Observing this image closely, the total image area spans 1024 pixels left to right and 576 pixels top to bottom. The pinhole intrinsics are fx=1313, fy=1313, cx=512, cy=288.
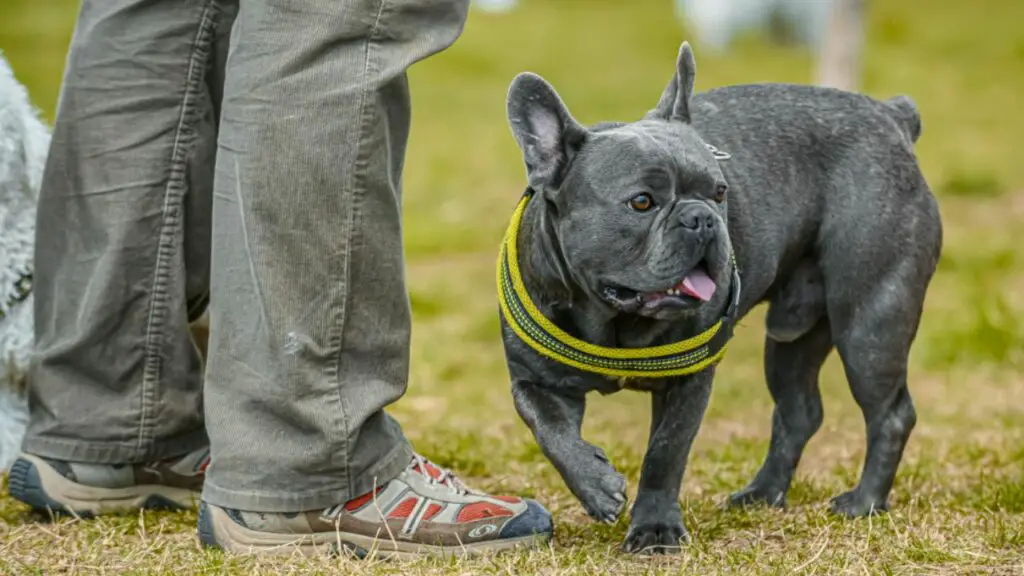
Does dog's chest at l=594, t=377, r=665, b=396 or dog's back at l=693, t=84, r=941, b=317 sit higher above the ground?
dog's back at l=693, t=84, r=941, b=317

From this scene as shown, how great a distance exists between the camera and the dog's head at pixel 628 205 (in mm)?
2781

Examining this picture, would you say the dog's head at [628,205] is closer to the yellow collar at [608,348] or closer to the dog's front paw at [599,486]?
the yellow collar at [608,348]

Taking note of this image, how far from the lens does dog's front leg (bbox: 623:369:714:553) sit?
303cm

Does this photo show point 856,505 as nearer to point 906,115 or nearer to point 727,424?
Answer: point 906,115

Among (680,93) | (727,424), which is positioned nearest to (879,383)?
(680,93)

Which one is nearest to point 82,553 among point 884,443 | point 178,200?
point 178,200

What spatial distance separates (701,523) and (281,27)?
1571 mm

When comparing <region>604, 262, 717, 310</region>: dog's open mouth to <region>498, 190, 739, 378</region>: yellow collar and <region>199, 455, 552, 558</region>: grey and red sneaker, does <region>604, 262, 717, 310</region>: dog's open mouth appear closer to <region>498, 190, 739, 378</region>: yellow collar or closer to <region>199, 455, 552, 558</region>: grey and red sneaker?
<region>498, 190, 739, 378</region>: yellow collar

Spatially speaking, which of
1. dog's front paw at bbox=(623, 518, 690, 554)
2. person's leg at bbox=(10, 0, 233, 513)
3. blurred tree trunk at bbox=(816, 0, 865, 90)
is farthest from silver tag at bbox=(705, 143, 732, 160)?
blurred tree trunk at bbox=(816, 0, 865, 90)

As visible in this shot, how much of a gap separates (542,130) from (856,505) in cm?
132

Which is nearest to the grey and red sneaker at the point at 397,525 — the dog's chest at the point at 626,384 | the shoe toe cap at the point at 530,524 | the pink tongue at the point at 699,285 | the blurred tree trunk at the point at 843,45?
the shoe toe cap at the point at 530,524

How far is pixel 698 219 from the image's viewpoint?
2.74 m

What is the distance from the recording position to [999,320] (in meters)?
6.56

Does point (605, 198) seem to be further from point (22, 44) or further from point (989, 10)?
point (989, 10)
